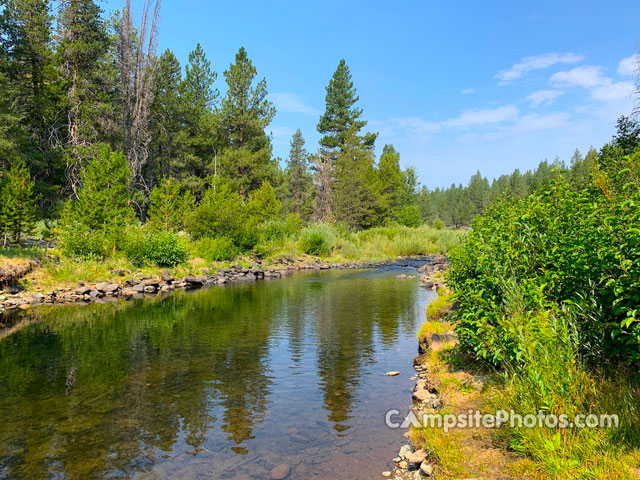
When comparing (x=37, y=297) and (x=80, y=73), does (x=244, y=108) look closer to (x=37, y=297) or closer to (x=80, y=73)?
(x=80, y=73)

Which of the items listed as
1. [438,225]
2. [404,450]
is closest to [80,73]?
[404,450]

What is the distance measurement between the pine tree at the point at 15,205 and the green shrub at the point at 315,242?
21.3 meters

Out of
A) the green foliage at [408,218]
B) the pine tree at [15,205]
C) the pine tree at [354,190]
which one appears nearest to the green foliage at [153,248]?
the pine tree at [15,205]

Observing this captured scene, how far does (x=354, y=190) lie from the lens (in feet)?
175

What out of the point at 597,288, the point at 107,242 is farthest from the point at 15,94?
the point at 597,288

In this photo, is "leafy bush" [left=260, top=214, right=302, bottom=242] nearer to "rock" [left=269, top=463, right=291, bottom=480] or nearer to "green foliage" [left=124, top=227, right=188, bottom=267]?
"green foliage" [left=124, top=227, right=188, bottom=267]

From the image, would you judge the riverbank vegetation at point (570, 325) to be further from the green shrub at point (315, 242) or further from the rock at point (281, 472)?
the green shrub at point (315, 242)

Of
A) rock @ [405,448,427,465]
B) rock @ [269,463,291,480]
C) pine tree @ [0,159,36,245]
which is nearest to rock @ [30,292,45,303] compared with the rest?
pine tree @ [0,159,36,245]

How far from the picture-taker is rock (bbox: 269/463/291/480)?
16.6 feet

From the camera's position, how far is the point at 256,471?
5.19 metres

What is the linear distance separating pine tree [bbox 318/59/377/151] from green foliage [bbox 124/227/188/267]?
44282 mm

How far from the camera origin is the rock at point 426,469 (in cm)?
450

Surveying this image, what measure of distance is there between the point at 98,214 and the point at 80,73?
18939mm

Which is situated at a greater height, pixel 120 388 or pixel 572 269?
pixel 572 269
